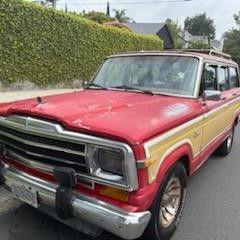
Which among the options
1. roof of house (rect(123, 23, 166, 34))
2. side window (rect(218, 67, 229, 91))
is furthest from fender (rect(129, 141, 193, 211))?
roof of house (rect(123, 23, 166, 34))

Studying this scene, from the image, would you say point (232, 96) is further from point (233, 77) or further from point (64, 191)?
point (64, 191)

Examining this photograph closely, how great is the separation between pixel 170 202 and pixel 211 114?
1752 millimetres

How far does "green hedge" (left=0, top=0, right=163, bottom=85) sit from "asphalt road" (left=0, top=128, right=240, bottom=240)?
884 centimetres

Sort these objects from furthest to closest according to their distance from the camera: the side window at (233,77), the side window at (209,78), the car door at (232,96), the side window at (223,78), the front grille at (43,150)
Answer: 1. the side window at (233,77)
2. the car door at (232,96)
3. the side window at (223,78)
4. the side window at (209,78)
5. the front grille at (43,150)

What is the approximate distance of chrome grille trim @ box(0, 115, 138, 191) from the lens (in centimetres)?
331

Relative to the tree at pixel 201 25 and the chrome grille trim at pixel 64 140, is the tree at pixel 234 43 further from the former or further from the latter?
the chrome grille trim at pixel 64 140

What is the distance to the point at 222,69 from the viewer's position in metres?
6.96

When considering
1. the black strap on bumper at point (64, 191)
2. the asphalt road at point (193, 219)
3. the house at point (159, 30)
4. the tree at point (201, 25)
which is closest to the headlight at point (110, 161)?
the black strap on bumper at point (64, 191)

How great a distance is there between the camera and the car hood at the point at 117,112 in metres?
3.44

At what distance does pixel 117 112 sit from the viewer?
396 centimetres

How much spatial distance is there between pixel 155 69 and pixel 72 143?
90.9 inches

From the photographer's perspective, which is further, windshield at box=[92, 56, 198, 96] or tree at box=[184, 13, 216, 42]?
tree at box=[184, 13, 216, 42]

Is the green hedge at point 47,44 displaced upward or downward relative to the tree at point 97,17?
downward

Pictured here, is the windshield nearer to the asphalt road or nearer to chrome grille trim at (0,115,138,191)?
the asphalt road
